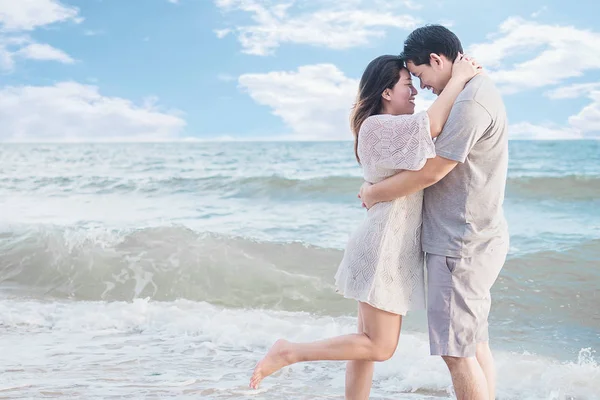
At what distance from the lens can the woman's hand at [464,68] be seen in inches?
92.7

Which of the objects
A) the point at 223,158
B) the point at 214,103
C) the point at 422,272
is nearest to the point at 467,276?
the point at 422,272

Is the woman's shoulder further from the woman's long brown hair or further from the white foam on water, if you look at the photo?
the white foam on water

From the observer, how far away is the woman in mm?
2316

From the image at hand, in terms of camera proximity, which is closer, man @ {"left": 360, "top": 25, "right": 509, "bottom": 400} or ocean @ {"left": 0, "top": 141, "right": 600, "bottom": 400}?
man @ {"left": 360, "top": 25, "right": 509, "bottom": 400}

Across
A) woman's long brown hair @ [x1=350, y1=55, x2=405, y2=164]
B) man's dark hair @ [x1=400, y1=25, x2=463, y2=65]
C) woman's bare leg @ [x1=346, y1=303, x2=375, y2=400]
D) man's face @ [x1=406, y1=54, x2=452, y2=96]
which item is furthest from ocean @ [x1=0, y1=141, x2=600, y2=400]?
man's dark hair @ [x1=400, y1=25, x2=463, y2=65]

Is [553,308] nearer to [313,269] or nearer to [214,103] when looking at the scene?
[313,269]

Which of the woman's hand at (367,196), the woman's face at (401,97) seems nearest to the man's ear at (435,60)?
the woman's face at (401,97)

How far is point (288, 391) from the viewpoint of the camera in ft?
11.6

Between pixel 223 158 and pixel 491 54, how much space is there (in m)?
11.0

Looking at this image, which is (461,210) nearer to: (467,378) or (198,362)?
(467,378)

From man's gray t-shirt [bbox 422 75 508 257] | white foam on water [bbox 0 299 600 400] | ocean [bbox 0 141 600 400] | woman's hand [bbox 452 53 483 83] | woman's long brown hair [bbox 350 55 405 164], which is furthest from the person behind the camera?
ocean [bbox 0 141 600 400]

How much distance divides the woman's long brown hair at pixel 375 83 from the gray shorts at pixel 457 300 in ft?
1.98

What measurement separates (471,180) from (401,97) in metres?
0.44

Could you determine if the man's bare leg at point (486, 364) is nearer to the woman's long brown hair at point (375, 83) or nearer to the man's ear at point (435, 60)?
the woman's long brown hair at point (375, 83)
